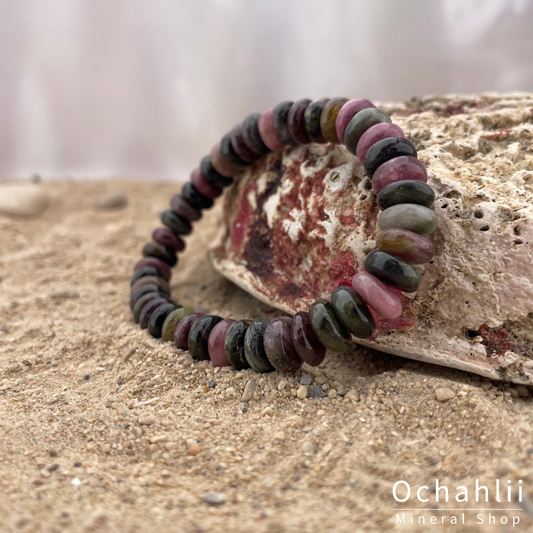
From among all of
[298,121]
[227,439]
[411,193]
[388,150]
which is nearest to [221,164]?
[298,121]

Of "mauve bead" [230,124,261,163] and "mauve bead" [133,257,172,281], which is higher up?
"mauve bead" [230,124,261,163]

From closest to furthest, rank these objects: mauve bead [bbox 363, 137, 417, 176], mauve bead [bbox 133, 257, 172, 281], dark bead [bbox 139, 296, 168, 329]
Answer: mauve bead [bbox 363, 137, 417, 176] → dark bead [bbox 139, 296, 168, 329] → mauve bead [bbox 133, 257, 172, 281]

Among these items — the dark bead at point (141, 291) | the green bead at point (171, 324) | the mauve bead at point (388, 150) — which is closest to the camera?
the mauve bead at point (388, 150)

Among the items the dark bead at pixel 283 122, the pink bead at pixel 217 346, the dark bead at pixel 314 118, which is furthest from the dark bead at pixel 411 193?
the pink bead at pixel 217 346

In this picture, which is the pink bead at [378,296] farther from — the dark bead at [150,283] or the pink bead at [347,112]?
the dark bead at [150,283]

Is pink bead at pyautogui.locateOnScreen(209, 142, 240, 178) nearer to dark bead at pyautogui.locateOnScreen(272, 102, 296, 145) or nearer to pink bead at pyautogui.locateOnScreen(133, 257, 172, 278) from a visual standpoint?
dark bead at pyautogui.locateOnScreen(272, 102, 296, 145)

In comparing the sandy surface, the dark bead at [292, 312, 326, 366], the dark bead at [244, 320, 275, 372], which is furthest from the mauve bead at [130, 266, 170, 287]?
the dark bead at [292, 312, 326, 366]
